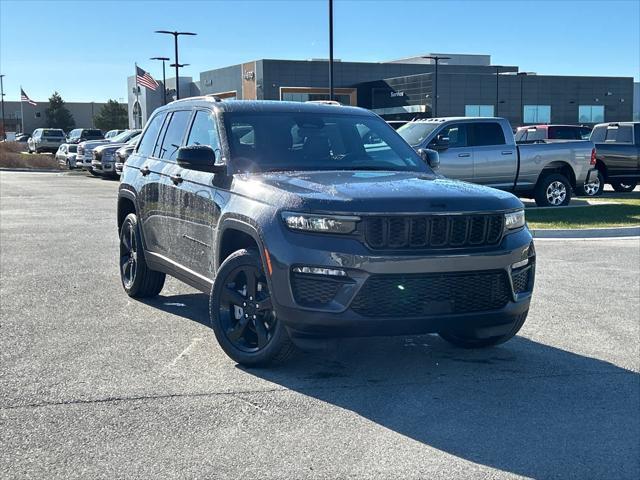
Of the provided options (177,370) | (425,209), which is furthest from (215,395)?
(425,209)

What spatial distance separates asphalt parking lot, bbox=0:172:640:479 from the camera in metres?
3.94

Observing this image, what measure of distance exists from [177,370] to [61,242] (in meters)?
7.15

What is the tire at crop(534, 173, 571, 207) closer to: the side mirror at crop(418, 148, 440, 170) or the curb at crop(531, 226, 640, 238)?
the curb at crop(531, 226, 640, 238)

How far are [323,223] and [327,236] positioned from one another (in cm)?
8

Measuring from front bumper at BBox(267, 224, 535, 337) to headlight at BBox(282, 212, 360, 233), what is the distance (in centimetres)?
5

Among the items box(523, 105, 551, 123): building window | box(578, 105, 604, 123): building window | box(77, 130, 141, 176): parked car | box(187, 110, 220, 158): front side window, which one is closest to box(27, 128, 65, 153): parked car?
box(77, 130, 141, 176): parked car

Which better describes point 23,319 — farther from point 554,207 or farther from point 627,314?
point 554,207

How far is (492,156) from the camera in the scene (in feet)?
54.0

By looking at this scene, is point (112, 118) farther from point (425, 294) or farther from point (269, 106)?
point (425, 294)

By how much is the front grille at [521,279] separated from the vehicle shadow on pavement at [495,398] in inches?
24.8

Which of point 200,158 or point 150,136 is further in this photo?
point 150,136

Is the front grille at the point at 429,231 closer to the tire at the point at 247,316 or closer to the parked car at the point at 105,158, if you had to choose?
the tire at the point at 247,316

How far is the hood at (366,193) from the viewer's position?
473 cm

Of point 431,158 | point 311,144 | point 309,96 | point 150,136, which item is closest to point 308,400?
point 311,144
